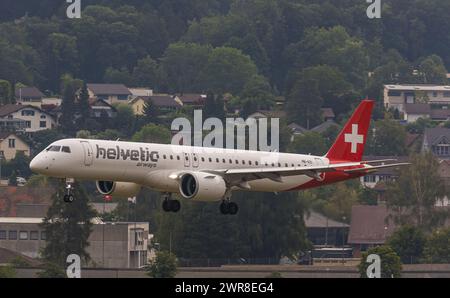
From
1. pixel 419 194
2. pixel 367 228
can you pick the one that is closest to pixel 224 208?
pixel 367 228

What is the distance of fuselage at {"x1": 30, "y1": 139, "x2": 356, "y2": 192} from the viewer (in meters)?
76.3

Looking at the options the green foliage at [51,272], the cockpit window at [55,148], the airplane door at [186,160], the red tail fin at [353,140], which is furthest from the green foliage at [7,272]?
the cockpit window at [55,148]

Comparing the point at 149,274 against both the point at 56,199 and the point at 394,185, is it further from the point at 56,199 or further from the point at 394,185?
the point at 394,185

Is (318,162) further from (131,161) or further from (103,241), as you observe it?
(103,241)

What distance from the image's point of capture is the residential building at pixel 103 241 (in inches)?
5492

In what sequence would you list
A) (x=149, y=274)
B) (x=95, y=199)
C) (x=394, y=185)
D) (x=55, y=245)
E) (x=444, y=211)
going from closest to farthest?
1. (x=149, y=274)
2. (x=55, y=245)
3. (x=444, y=211)
4. (x=394, y=185)
5. (x=95, y=199)

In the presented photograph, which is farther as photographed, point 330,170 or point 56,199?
point 56,199

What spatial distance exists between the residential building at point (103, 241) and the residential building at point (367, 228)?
1731 cm

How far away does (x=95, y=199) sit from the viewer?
18462 centimetres

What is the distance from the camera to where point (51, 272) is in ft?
388

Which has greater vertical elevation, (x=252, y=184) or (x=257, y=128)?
(x=257, y=128)

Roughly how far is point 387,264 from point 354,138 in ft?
99.9
